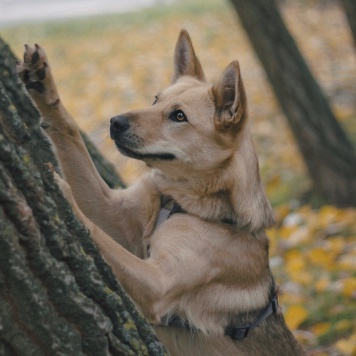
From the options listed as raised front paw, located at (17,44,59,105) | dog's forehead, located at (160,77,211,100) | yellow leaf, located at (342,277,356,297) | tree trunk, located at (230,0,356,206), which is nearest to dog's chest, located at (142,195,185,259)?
dog's forehead, located at (160,77,211,100)

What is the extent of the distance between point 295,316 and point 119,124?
210 cm

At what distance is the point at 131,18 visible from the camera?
57.3ft

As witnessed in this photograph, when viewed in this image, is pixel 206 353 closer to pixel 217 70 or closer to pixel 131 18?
pixel 217 70

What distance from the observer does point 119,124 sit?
3.41m

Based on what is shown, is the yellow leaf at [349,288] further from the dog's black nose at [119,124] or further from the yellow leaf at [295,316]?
the dog's black nose at [119,124]

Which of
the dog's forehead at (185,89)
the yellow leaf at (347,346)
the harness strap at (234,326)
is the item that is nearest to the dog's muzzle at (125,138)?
the dog's forehead at (185,89)

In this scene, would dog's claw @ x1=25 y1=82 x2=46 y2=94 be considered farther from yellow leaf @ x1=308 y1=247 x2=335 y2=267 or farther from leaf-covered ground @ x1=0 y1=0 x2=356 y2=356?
yellow leaf @ x1=308 y1=247 x2=335 y2=267

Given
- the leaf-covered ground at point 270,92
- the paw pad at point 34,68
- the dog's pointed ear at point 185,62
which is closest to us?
the paw pad at point 34,68

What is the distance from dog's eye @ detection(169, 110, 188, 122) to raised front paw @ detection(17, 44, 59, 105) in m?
0.67

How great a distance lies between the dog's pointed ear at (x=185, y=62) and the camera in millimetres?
3943

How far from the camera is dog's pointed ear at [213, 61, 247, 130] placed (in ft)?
11.4

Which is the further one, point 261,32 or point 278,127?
point 278,127

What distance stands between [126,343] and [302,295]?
3078 millimetres

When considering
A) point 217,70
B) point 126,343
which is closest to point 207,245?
point 126,343
